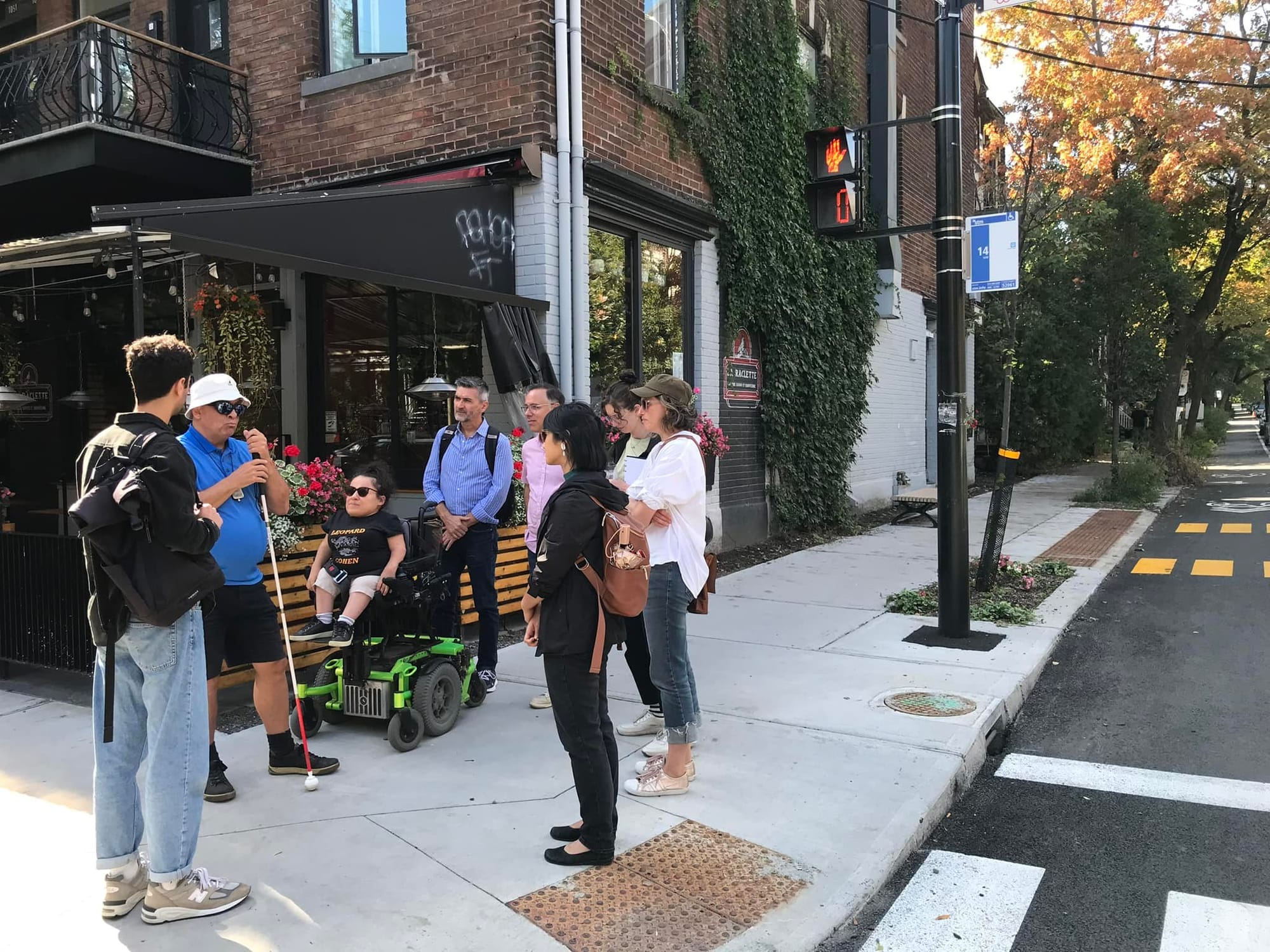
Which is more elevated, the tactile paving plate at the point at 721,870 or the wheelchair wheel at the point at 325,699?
the wheelchair wheel at the point at 325,699

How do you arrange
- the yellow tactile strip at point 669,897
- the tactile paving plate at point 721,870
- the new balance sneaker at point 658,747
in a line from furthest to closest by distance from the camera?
the new balance sneaker at point 658,747, the tactile paving plate at point 721,870, the yellow tactile strip at point 669,897

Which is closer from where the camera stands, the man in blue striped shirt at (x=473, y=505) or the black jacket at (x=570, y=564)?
the black jacket at (x=570, y=564)

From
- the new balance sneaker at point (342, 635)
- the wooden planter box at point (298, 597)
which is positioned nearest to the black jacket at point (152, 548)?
the new balance sneaker at point (342, 635)

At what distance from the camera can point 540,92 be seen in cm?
830

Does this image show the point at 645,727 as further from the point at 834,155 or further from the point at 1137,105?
the point at 1137,105

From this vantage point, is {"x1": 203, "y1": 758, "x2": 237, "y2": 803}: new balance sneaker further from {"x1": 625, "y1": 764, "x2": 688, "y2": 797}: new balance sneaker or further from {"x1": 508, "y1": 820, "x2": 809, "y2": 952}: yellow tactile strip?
{"x1": 625, "y1": 764, "x2": 688, "y2": 797}: new balance sneaker

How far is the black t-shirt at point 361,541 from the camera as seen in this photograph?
15.9 ft

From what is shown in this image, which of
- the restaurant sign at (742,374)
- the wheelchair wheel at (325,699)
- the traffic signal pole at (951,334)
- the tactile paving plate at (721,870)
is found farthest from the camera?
the restaurant sign at (742,374)

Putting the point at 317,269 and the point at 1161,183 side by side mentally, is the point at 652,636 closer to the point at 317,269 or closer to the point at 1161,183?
the point at 317,269

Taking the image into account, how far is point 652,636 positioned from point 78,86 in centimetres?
832

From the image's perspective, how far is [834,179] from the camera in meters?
7.59

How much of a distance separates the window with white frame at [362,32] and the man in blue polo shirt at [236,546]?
6.36 metres

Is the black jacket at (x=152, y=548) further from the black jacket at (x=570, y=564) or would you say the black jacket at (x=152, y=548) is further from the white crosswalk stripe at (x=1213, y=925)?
the white crosswalk stripe at (x=1213, y=925)

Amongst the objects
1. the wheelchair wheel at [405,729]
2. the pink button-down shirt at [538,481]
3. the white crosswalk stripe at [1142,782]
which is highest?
the pink button-down shirt at [538,481]
